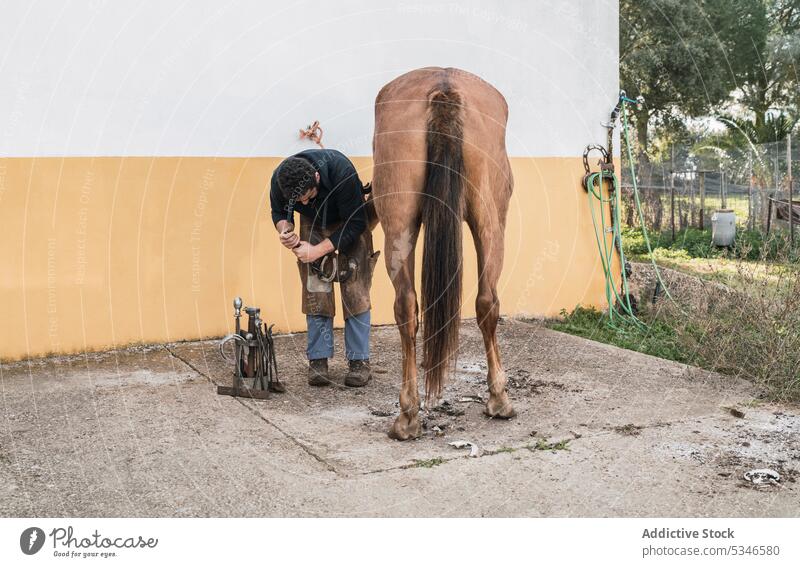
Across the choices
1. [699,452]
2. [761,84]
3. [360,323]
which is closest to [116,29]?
[360,323]

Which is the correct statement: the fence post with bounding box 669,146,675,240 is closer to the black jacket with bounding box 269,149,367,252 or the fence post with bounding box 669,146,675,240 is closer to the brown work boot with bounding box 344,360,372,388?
the brown work boot with bounding box 344,360,372,388

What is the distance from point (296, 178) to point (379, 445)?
147 cm

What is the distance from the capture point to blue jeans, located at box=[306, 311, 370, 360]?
4578 millimetres

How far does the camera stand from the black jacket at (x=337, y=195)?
426cm

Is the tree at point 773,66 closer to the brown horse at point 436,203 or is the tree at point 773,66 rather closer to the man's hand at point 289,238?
the brown horse at point 436,203

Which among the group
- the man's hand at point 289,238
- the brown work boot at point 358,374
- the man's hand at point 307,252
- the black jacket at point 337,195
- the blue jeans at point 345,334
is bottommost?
the brown work boot at point 358,374

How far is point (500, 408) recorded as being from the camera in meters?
3.87

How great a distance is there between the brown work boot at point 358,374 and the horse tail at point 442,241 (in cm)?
105

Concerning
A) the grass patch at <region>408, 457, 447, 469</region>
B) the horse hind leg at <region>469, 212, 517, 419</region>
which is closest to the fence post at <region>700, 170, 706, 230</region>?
the horse hind leg at <region>469, 212, 517, 419</region>

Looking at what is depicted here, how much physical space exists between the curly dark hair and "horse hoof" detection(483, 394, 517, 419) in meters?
1.47

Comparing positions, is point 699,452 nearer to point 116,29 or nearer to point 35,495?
point 35,495

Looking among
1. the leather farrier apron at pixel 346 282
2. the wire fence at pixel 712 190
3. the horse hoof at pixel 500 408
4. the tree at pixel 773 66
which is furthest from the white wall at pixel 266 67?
the tree at pixel 773 66

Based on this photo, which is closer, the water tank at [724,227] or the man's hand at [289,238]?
the man's hand at [289,238]

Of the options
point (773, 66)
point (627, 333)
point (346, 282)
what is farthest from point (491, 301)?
point (773, 66)
